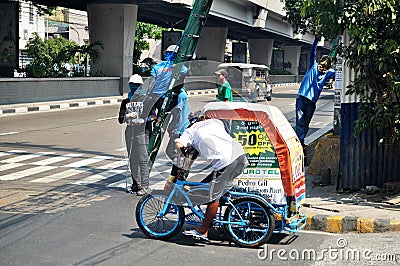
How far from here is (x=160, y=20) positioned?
144 feet

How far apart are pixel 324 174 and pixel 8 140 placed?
8.61 m

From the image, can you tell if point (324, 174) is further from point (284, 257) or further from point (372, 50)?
point (284, 257)

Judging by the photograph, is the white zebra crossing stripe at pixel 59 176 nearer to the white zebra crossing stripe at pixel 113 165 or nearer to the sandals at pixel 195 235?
the white zebra crossing stripe at pixel 113 165

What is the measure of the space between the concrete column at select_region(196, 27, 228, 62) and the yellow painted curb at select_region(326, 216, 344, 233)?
39.4 m

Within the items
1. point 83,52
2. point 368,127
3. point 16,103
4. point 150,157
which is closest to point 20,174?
point 150,157

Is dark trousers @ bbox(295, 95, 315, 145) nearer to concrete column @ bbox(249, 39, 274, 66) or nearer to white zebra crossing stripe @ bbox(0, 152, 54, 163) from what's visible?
white zebra crossing stripe @ bbox(0, 152, 54, 163)

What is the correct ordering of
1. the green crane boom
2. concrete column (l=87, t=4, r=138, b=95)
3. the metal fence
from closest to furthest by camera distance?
the metal fence → the green crane boom → concrete column (l=87, t=4, r=138, b=95)

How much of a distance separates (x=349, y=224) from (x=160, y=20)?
3773cm

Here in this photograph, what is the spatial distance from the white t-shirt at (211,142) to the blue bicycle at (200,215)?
12.8 inches

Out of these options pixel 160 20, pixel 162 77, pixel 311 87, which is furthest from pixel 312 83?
pixel 160 20

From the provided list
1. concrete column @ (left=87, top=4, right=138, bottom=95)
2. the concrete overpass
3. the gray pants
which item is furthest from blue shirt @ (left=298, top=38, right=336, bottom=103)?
concrete column @ (left=87, top=4, right=138, bottom=95)

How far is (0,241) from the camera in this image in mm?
6664

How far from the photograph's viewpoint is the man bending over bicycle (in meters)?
6.63

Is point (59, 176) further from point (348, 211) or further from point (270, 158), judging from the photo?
point (348, 211)
